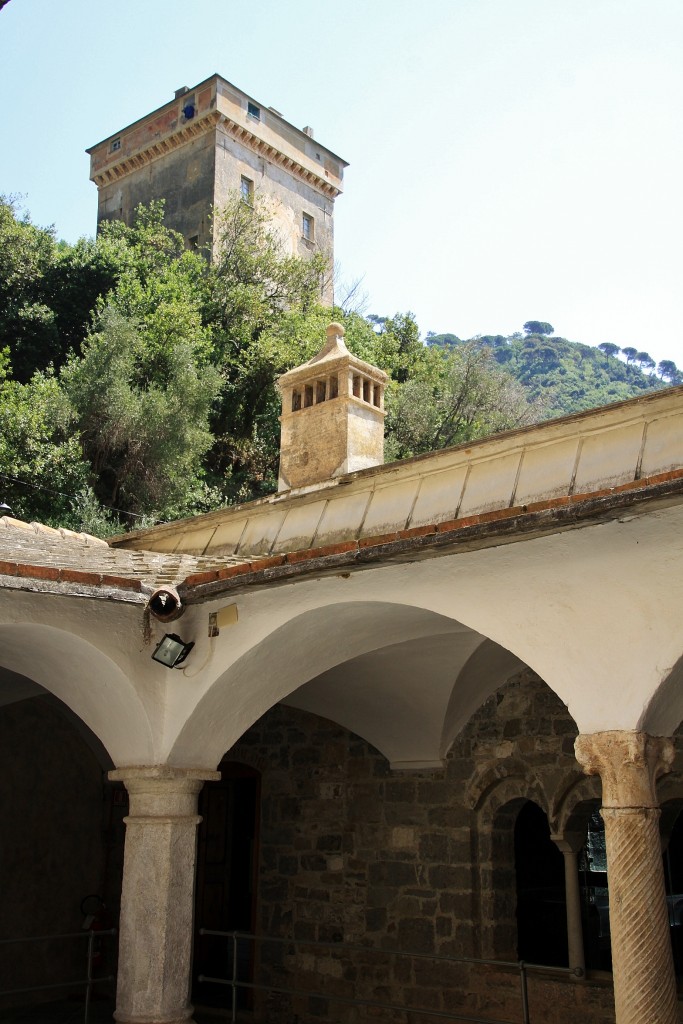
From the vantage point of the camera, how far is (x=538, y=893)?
7801 mm

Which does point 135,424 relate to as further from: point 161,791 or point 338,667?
point 161,791

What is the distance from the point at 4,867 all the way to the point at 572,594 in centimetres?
614

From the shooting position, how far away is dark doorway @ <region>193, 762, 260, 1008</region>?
29.3 ft

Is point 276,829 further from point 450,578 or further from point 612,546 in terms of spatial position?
point 612,546

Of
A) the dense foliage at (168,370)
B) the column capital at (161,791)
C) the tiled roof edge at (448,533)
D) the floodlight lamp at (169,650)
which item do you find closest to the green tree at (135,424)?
the dense foliage at (168,370)

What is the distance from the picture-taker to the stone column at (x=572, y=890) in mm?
6910

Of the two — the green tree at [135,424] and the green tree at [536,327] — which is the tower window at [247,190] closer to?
the green tree at [135,424]

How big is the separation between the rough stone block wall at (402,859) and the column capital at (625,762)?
2950 millimetres

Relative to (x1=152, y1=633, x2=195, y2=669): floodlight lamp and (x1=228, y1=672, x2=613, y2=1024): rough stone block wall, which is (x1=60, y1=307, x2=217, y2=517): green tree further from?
(x1=152, y1=633, x2=195, y2=669): floodlight lamp

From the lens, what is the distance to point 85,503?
719 inches

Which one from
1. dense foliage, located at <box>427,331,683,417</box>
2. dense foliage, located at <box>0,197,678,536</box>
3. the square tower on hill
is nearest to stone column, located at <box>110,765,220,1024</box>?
dense foliage, located at <box>0,197,678,536</box>

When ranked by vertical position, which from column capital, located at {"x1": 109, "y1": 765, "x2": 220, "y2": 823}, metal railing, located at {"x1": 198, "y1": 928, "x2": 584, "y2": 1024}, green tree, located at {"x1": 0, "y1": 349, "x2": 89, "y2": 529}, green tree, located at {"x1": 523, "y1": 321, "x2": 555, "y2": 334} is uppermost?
green tree, located at {"x1": 523, "y1": 321, "x2": 555, "y2": 334}

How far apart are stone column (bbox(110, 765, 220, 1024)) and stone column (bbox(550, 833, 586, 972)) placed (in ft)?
9.10

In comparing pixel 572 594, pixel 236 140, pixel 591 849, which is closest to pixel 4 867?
pixel 591 849
